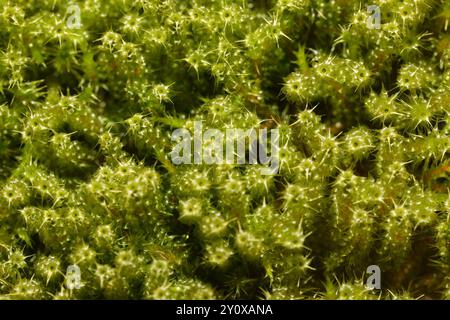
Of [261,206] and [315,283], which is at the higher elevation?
[261,206]

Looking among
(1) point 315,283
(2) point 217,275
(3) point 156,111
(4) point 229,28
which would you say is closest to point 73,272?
(2) point 217,275

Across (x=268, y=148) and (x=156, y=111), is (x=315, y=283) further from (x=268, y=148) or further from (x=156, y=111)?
(x=156, y=111)

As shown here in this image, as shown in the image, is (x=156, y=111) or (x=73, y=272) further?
(x=156, y=111)

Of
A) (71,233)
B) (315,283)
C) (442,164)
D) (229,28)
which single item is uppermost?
(229,28)
